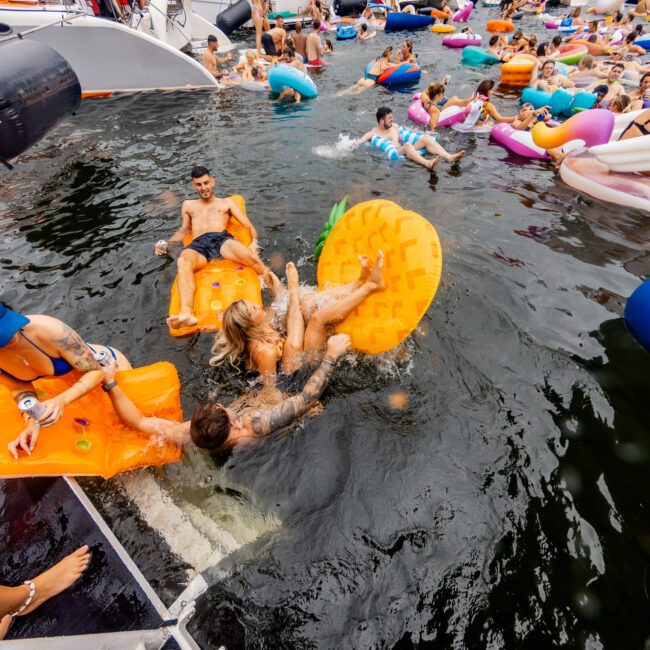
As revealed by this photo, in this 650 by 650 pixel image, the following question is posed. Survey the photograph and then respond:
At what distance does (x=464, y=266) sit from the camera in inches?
203

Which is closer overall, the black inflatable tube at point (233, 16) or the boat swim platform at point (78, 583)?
the boat swim platform at point (78, 583)

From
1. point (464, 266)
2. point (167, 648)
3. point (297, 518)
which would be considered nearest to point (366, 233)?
point (464, 266)

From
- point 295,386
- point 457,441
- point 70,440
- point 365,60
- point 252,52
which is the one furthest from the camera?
point 365,60

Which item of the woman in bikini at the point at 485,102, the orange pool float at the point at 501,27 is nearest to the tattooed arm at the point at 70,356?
the woman in bikini at the point at 485,102

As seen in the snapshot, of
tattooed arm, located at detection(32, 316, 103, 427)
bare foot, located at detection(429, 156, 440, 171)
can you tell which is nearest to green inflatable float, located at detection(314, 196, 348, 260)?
tattooed arm, located at detection(32, 316, 103, 427)

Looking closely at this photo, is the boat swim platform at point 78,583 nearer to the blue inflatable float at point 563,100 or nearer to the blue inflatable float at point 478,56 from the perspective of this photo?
the blue inflatable float at point 563,100

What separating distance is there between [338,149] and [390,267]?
598 cm

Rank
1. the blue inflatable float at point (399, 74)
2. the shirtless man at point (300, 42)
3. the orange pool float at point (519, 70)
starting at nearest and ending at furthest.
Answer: the orange pool float at point (519, 70)
the blue inflatable float at point (399, 74)
the shirtless man at point (300, 42)

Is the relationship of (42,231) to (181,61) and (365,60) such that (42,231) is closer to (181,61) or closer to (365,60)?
(181,61)

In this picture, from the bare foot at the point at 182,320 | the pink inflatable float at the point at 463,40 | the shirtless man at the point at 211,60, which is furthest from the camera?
the pink inflatable float at the point at 463,40

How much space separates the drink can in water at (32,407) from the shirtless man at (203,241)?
1538 millimetres

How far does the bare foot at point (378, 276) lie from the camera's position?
338cm

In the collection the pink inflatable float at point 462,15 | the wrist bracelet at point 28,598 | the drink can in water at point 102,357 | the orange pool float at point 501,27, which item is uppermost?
the pink inflatable float at point 462,15

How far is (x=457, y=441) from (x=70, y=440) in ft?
9.84
